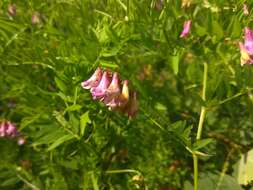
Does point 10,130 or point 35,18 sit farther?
point 10,130

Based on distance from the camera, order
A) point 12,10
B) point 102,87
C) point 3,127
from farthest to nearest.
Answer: point 3,127 → point 12,10 → point 102,87

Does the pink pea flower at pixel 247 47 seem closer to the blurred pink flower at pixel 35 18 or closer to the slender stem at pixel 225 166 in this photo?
the slender stem at pixel 225 166

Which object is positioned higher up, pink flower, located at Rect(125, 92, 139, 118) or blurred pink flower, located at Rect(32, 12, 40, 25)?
blurred pink flower, located at Rect(32, 12, 40, 25)

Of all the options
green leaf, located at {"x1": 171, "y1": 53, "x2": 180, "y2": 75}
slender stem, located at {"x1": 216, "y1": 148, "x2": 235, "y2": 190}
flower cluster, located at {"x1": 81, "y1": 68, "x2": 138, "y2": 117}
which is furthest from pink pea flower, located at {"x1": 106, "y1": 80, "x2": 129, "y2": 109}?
slender stem, located at {"x1": 216, "y1": 148, "x2": 235, "y2": 190}

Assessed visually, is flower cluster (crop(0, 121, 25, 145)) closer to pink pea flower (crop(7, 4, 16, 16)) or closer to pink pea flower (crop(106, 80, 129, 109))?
pink pea flower (crop(7, 4, 16, 16))

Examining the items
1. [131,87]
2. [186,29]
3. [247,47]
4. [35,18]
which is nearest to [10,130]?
[35,18]

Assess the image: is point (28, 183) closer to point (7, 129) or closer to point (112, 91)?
point (7, 129)

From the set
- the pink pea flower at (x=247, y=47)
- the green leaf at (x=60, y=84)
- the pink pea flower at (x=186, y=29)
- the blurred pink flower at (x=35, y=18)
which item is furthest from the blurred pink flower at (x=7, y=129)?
the pink pea flower at (x=247, y=47)
